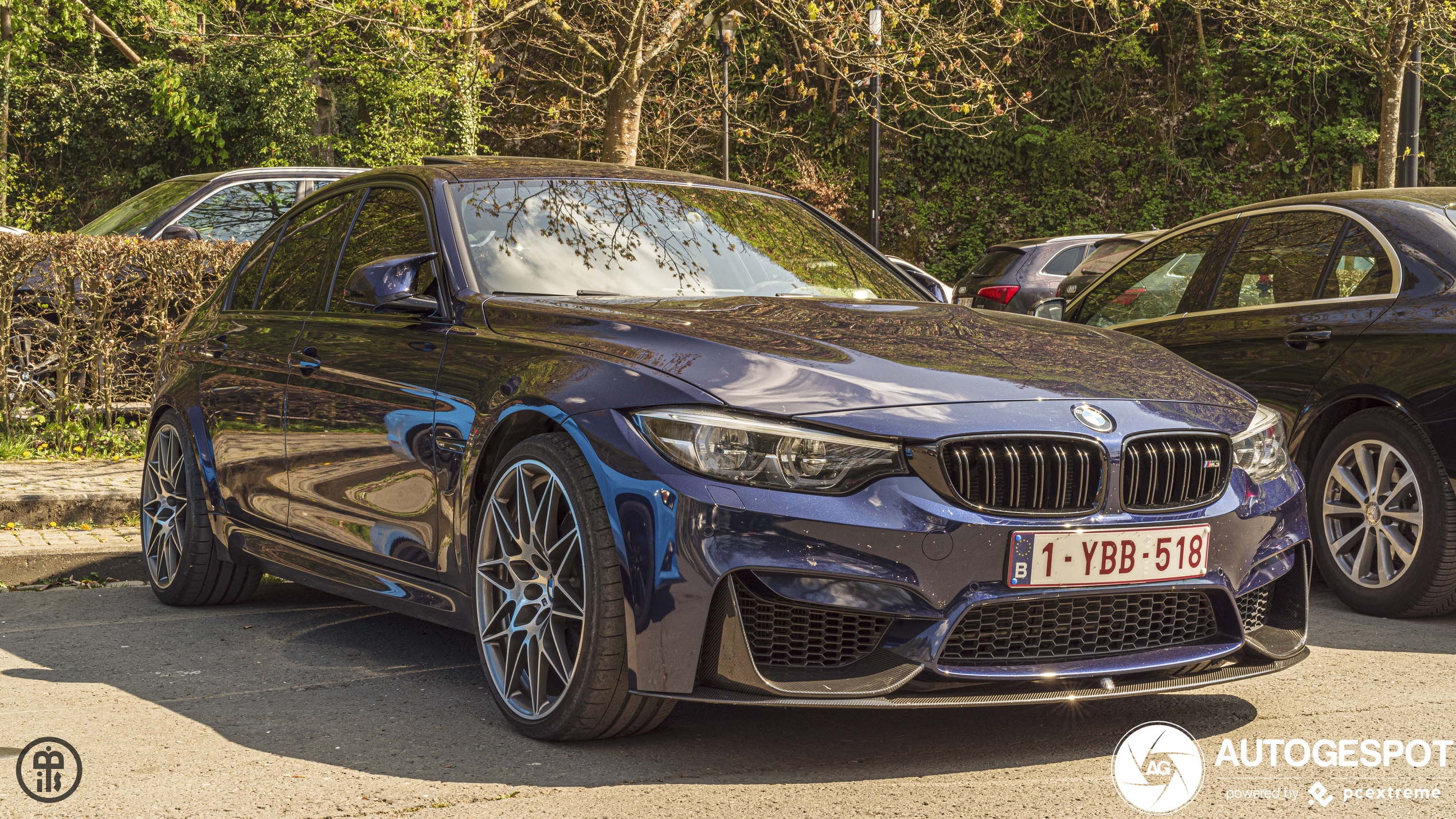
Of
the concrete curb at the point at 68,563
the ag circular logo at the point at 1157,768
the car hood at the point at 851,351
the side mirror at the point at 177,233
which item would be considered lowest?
the concrete curb at the point at 68,563

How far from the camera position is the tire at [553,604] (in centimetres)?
344

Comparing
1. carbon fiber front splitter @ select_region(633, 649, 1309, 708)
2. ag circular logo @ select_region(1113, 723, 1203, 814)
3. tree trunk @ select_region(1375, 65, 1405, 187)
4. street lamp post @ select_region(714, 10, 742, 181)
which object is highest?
street lamp post @ select_region(714, 10, 742, 181)

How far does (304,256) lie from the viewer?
5.47 metres

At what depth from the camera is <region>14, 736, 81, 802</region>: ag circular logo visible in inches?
134

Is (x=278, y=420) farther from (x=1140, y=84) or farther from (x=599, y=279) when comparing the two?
(x=1140, y=84)

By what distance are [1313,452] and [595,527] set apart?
11.5ft

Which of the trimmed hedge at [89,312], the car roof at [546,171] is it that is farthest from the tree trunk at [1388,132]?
the car roof at [546,171]

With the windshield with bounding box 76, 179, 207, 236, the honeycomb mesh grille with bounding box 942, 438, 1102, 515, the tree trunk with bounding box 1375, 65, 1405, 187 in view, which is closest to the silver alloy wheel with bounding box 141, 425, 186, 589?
the honeycomb mesh grille with bounding box 942, 438, 1102, 515

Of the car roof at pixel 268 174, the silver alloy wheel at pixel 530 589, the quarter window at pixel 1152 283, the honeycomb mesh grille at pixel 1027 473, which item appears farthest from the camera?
the car roof at pixel 268 174

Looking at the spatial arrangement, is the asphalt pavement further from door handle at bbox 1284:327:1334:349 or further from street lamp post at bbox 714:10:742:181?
street lamp post at bbox 714:10:742:181

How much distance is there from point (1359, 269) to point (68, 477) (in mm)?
6581

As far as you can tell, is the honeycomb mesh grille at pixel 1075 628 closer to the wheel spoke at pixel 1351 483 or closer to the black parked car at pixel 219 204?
the wheel spoke at pixel 1351 483

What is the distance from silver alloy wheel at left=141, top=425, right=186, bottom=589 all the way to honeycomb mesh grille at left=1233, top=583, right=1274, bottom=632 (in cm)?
398

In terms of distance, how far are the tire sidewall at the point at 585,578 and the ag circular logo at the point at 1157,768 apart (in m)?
1.21
